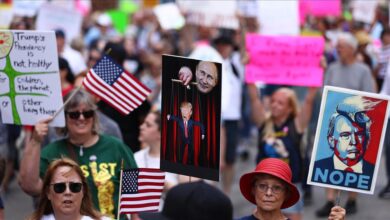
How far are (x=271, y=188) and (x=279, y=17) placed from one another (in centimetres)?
561

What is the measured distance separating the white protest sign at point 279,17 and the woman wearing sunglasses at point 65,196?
5.56 meters

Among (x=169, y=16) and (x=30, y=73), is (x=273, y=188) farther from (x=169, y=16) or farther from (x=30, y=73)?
(x=169, y=16)

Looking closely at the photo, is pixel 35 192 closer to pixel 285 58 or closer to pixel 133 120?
pixel 133 120

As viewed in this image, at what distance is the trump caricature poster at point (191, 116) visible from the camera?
5633 mm

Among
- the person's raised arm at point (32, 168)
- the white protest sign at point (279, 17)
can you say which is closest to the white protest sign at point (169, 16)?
the white protest sign at point (279, 17)

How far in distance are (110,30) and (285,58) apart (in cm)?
958

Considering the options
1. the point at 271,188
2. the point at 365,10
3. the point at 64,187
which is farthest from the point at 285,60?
the point at 365,10

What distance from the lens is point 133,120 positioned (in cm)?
876

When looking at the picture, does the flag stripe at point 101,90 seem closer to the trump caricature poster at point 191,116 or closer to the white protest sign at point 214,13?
the trump caricature poster at point 191,116

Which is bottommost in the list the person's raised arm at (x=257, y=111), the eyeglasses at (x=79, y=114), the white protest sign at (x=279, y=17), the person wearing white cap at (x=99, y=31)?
the person wearing white cap at (x=99, y=31)

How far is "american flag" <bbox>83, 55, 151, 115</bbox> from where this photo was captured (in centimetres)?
667

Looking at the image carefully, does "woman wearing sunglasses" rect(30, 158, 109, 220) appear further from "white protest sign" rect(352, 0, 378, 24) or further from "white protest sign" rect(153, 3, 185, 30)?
"white protest sign" rect(352, 0, 378, 24)

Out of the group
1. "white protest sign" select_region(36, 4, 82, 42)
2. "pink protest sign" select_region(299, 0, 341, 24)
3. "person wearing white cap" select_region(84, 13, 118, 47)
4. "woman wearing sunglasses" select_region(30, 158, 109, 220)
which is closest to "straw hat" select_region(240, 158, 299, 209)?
"woman wearing sunglasses" select_region(30, 158, 109, 220)

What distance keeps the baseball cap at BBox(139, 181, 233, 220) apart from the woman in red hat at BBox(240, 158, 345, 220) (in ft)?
2.04
